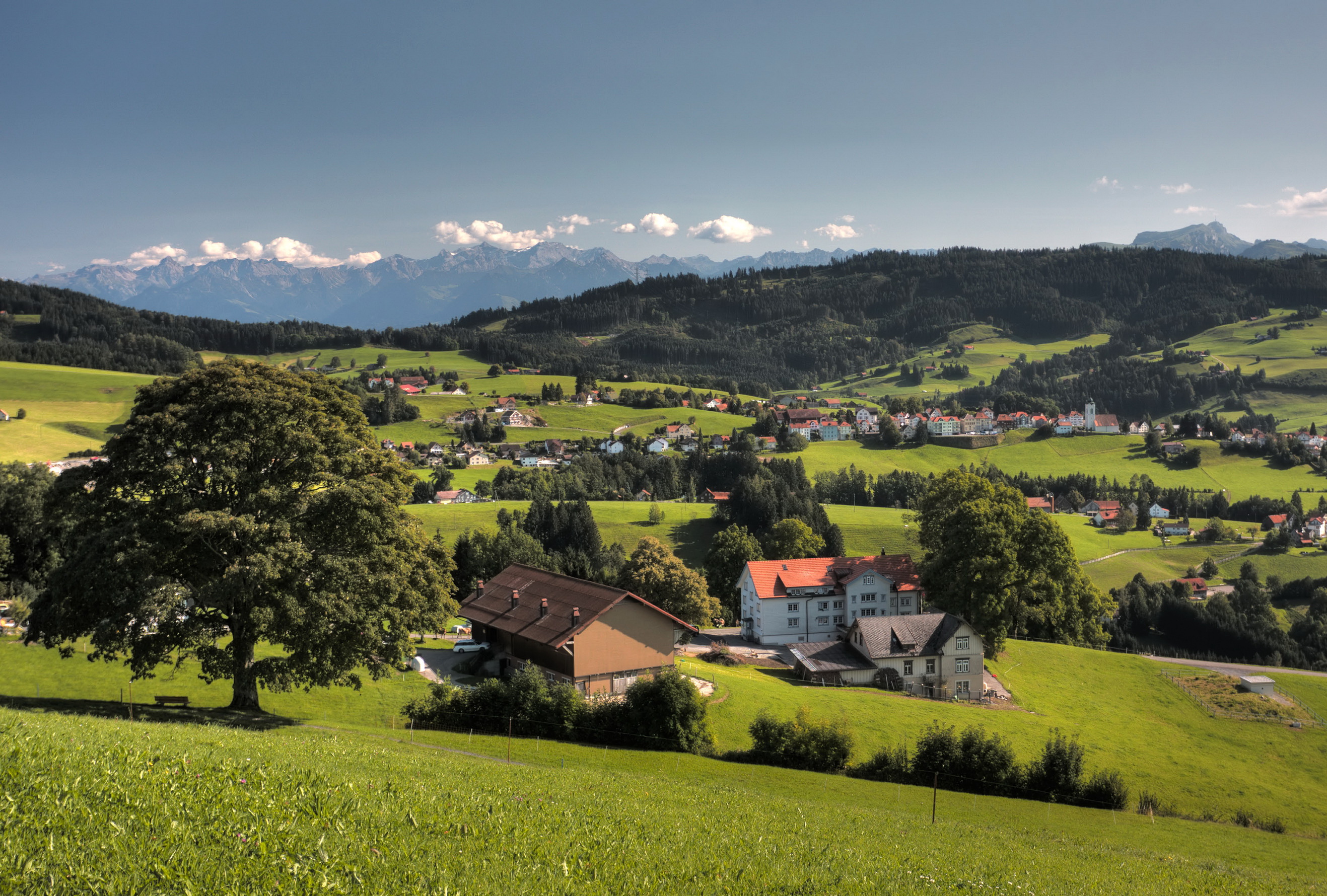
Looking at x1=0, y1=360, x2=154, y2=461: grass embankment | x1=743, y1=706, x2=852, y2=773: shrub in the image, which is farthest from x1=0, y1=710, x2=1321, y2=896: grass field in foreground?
x1=0, y1=360, x2=154, y2=461: grass embankment

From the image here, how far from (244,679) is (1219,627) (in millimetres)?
93517

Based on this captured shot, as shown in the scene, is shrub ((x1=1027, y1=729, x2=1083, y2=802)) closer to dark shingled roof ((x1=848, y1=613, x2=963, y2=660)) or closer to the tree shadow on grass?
dark shingled roof ((x1=848, y1=613, x2=963, y2=660))

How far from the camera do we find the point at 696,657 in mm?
50875

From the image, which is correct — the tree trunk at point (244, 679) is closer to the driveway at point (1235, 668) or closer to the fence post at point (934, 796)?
the fence post at point (934, 796)

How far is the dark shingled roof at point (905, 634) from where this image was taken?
159 ft

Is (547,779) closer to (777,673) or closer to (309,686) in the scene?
(309,686)

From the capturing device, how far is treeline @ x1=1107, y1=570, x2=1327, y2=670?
79.8m

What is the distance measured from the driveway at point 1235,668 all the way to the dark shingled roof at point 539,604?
38131 mm

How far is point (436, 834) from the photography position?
31.6 feet

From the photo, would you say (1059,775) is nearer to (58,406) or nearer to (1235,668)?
(1235,668)

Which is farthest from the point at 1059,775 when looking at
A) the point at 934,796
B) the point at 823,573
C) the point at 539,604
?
the point at 823,573

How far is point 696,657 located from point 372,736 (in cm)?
2966

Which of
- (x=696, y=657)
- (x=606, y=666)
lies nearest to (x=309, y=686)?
(x=606, y=666)

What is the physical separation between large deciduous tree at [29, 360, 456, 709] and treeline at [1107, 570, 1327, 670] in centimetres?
8001
